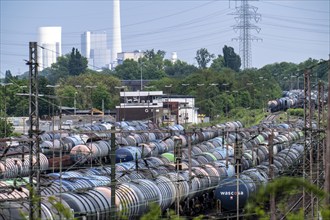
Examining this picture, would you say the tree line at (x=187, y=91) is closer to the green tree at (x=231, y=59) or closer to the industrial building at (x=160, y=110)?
the industrial building at (x=160, y=110)

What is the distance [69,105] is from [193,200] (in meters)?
62.2

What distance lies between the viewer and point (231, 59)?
515 feet

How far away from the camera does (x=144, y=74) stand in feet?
491

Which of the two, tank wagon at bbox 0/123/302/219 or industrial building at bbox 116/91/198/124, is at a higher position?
industrial building at bbox 116/91/198/124

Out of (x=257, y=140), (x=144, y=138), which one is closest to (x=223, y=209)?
(x=257, y=140)

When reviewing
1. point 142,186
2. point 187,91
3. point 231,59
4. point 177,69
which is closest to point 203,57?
point 177,69

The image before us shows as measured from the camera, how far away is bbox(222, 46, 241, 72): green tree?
15600cm

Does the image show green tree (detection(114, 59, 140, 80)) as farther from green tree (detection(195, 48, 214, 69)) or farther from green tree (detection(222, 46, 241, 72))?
green tree (detection(195, 48, 214, 69))

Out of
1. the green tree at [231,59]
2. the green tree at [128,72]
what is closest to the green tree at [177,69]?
the green tree at [231,59]

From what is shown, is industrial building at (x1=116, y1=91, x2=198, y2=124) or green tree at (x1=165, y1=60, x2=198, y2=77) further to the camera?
green tree at (x1=165, y1=60, x2=198, y2=77)

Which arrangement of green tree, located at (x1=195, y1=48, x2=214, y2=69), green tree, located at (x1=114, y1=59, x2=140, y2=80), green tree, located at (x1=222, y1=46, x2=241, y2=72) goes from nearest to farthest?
green tree, located at (x1=114, y1=59, x2=140, y2=80) → green tree, located at (x1=222, y1=46, x2=241, y2=72) → green tree, located at (x1=195, y1=48, x2=214, y2=69)

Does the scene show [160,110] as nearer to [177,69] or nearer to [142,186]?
[142,186]

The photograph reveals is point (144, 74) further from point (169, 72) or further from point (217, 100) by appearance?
point (217, 100)

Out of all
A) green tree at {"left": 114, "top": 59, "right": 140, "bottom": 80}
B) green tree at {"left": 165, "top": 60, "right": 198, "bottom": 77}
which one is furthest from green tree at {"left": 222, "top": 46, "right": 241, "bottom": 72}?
green tree at {"left": 114, "top": 59, "right": 140, "bottom": 80}
